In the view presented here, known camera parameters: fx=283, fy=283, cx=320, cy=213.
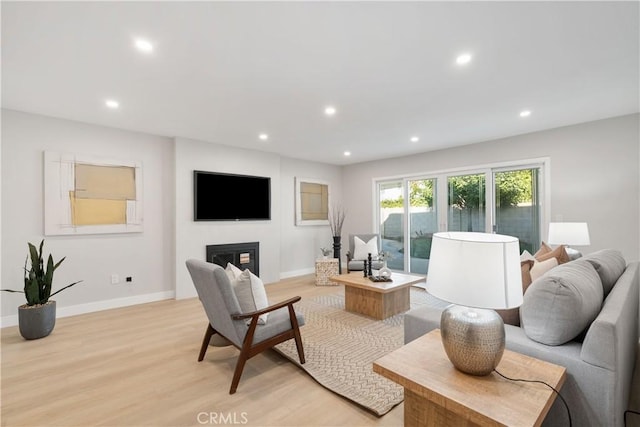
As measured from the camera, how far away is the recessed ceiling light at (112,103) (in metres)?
3.09

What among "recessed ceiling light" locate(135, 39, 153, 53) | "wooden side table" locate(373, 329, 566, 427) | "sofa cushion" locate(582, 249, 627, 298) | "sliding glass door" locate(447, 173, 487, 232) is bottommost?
"wooden side table" locate(373, 329, 566, 427)

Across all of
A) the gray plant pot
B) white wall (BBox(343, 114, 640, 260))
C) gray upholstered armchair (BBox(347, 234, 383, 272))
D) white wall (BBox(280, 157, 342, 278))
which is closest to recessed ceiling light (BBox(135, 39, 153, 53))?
the gray plant pot

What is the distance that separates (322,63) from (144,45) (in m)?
1.33

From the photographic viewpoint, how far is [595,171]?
3729 mm

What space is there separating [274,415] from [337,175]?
5.69m

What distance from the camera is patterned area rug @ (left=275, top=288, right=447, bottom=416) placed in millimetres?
2033

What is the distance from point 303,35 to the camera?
197 centimetres

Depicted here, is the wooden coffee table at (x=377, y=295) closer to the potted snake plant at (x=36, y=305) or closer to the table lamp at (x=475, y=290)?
the table lamp at (x=475, y=290)

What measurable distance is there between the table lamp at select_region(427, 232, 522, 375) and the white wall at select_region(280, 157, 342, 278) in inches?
190

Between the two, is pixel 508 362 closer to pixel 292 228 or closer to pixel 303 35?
pixel 303 35

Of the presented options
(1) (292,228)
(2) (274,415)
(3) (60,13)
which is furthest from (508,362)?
(1) (292,228)

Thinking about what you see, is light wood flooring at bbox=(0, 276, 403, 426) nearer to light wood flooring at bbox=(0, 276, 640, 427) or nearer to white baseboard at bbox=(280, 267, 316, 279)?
light wood flooring at bbox=(0, 276, 640, 427)

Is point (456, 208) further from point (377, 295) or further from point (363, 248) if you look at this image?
point (377, 295)

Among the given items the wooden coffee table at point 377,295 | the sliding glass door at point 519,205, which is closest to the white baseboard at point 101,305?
the wooden coffee table at point 377,295
